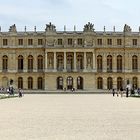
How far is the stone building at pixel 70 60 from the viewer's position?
91.7 meters

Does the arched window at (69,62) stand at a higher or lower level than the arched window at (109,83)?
higher

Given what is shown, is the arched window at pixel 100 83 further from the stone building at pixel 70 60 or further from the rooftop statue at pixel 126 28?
the rooftop statue at pixel 126 28

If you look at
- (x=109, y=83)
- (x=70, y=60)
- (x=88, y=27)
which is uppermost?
(x=88, y=27)

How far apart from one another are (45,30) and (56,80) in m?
9.54

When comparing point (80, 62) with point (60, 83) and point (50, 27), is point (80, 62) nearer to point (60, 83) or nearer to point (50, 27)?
point (60, 83)

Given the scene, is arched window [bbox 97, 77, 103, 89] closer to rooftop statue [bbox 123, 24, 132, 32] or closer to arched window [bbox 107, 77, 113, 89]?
arched window [bbox 107, 77, 113, 89]

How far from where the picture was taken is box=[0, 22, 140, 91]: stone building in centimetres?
9169

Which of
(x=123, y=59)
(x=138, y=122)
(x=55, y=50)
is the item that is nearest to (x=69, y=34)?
(x=55, y=50)

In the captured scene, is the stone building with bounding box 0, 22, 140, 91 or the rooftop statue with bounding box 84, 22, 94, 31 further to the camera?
the rooftop statue with bounding box 84, 22, 94, 31

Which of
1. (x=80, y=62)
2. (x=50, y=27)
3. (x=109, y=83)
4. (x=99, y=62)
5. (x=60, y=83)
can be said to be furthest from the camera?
(x=99, y=62)

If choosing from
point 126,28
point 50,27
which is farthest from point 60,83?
point 126,28

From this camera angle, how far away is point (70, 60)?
9188 centimetres

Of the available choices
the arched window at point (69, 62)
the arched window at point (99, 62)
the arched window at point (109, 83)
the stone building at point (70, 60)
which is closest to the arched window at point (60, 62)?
the stone building at point (70, 60)

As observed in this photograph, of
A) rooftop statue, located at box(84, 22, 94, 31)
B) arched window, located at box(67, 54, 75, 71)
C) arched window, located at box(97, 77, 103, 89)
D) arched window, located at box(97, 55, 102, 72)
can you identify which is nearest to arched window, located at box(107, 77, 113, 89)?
arched window, located at box(97, 77, 103, 89)
